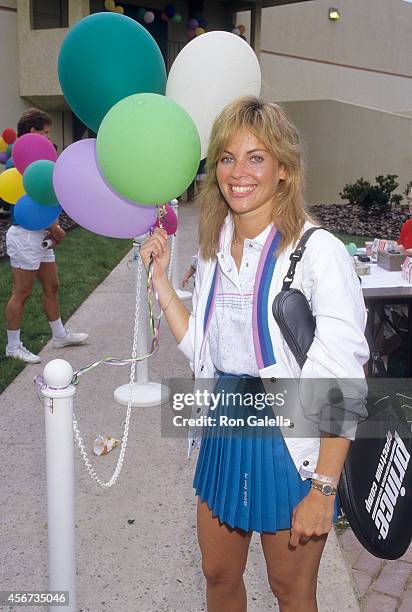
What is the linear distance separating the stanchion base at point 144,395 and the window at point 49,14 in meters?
13.2

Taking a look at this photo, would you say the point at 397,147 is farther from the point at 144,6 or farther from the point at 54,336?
the point at 54,336

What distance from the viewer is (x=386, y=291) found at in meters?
4.20

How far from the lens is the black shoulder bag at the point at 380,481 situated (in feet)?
6.28

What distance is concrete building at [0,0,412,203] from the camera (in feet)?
47.2

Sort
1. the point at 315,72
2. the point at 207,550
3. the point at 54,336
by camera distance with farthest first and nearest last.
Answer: the point at 315,72, the point at 54,336, the point at 207,550

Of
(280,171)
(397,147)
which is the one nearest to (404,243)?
(280,171)

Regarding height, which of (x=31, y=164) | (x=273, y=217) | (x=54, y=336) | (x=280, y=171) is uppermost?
(x=280, y=171)

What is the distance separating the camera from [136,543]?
9.90ft

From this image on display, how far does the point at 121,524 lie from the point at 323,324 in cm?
195

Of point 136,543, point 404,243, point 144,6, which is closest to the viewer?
point 136,543

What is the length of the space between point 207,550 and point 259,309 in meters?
0.75

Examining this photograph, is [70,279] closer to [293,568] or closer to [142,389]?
[142,389]

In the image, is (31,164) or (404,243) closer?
(31,164)

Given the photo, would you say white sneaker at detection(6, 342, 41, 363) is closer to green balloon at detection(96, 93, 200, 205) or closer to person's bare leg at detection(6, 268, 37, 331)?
person's bare leg at detection(6, 268, 37, 331)
